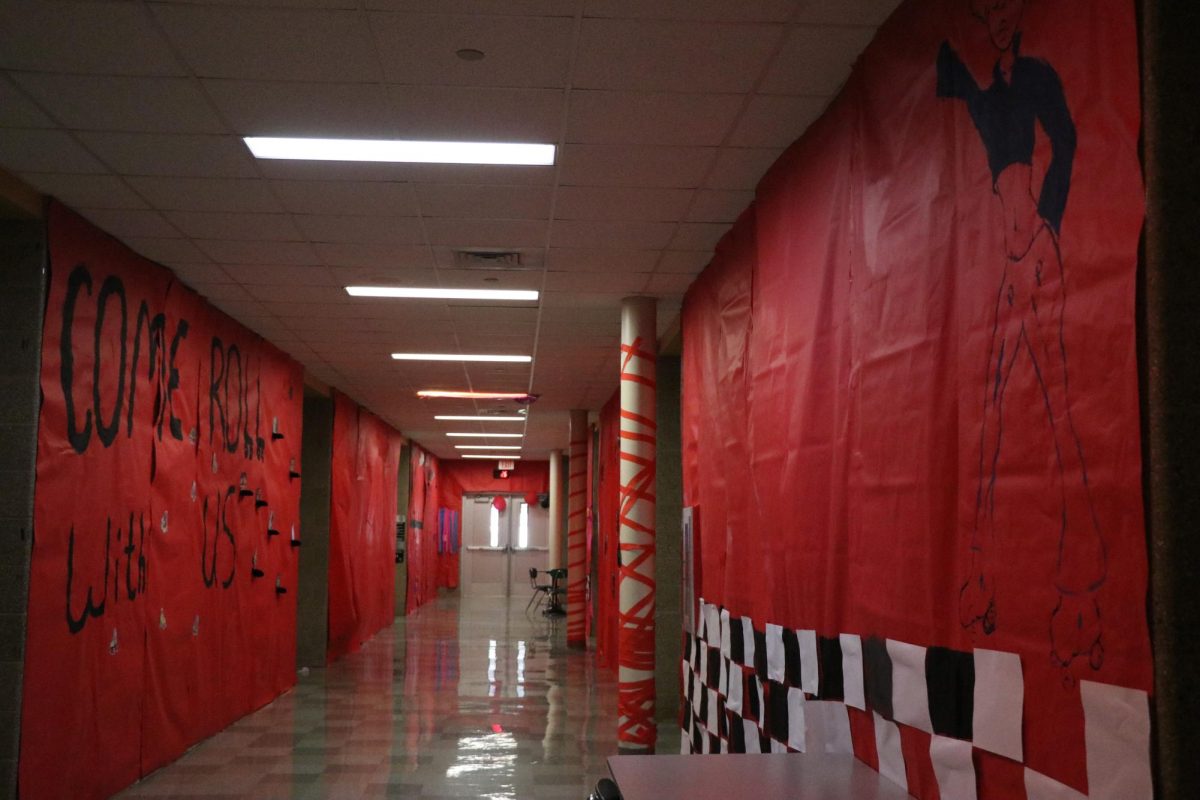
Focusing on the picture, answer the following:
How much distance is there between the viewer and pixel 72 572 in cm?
541

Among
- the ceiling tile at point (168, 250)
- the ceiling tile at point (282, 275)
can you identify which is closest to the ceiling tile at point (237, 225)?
the ceiling tile at point (168, 250)

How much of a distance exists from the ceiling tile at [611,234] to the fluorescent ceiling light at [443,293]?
4.14 feet

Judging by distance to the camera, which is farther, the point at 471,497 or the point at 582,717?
the point at 471,497

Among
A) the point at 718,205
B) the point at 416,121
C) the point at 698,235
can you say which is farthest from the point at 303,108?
the point at 698,235

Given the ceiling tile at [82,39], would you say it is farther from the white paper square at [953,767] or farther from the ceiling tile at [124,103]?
the white paper square at [953,767]

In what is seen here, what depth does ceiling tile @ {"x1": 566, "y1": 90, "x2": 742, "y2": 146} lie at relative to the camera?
3.96 meters

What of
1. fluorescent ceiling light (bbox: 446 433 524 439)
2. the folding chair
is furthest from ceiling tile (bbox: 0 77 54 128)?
the folding chair

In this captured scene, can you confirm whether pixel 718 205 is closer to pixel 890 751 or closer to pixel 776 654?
pixel 776 654

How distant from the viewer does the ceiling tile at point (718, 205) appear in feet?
16.8

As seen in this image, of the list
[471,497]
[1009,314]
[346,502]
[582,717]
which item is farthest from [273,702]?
[471,497]

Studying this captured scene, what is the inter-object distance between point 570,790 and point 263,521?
14.4ft

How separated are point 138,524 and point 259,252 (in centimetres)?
182

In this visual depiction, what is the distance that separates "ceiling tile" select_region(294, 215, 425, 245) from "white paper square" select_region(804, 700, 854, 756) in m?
3.17

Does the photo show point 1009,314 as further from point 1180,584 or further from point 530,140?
point 530,140
